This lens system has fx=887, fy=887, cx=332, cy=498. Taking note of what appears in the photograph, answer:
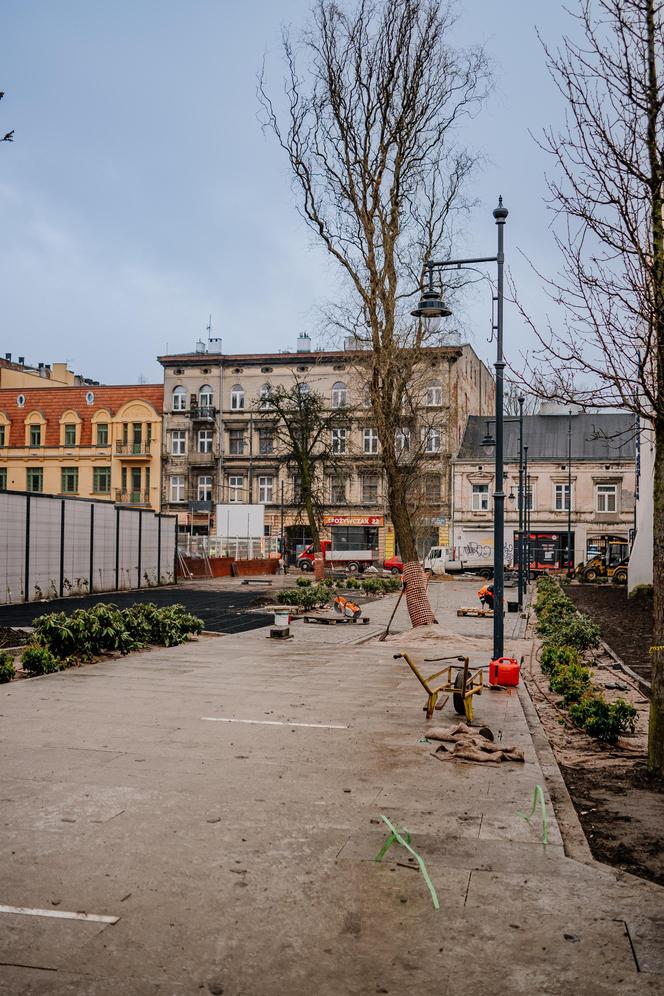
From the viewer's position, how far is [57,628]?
14328 millimetres

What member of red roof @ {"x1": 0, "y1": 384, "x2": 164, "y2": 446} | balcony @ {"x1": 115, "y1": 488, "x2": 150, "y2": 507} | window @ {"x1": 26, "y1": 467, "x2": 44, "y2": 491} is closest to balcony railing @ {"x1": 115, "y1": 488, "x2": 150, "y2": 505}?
balcony @ {"x1": 115, "y1": 488, "x2": 150, "y2": 507}

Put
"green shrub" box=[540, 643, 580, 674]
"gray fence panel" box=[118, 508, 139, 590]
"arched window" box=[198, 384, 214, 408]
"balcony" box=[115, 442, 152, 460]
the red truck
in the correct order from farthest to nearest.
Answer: "arched window" box=[198, 384, 214, 408]
"balcony" box=[115, 442, 152, 460]
the red truck
"gray fence panel" box=[118, 508, 139, 590]
"green shrub" box=[540, 643, 580, 674]

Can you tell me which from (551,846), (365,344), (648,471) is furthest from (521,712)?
(648,471)

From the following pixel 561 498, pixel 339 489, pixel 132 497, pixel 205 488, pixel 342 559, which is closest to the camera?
pixel 342 559

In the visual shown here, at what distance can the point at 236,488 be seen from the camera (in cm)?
6700

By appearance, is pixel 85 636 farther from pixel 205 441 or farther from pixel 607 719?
pixel 205 441

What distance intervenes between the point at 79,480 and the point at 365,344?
164 feet

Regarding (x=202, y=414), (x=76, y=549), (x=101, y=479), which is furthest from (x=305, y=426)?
(x=76, y=549)

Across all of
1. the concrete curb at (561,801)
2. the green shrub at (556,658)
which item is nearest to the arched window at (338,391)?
the green shrub at (556,658)

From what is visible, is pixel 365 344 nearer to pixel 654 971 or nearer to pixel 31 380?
pixel 654 971

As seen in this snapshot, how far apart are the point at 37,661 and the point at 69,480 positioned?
56.2 m

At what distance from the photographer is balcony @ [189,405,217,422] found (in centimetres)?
6625

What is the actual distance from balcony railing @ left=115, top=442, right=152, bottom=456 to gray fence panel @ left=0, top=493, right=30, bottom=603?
1429 inches

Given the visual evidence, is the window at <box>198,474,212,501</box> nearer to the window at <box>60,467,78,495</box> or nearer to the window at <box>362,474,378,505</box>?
the window at <box>60,467,78,495</box>
